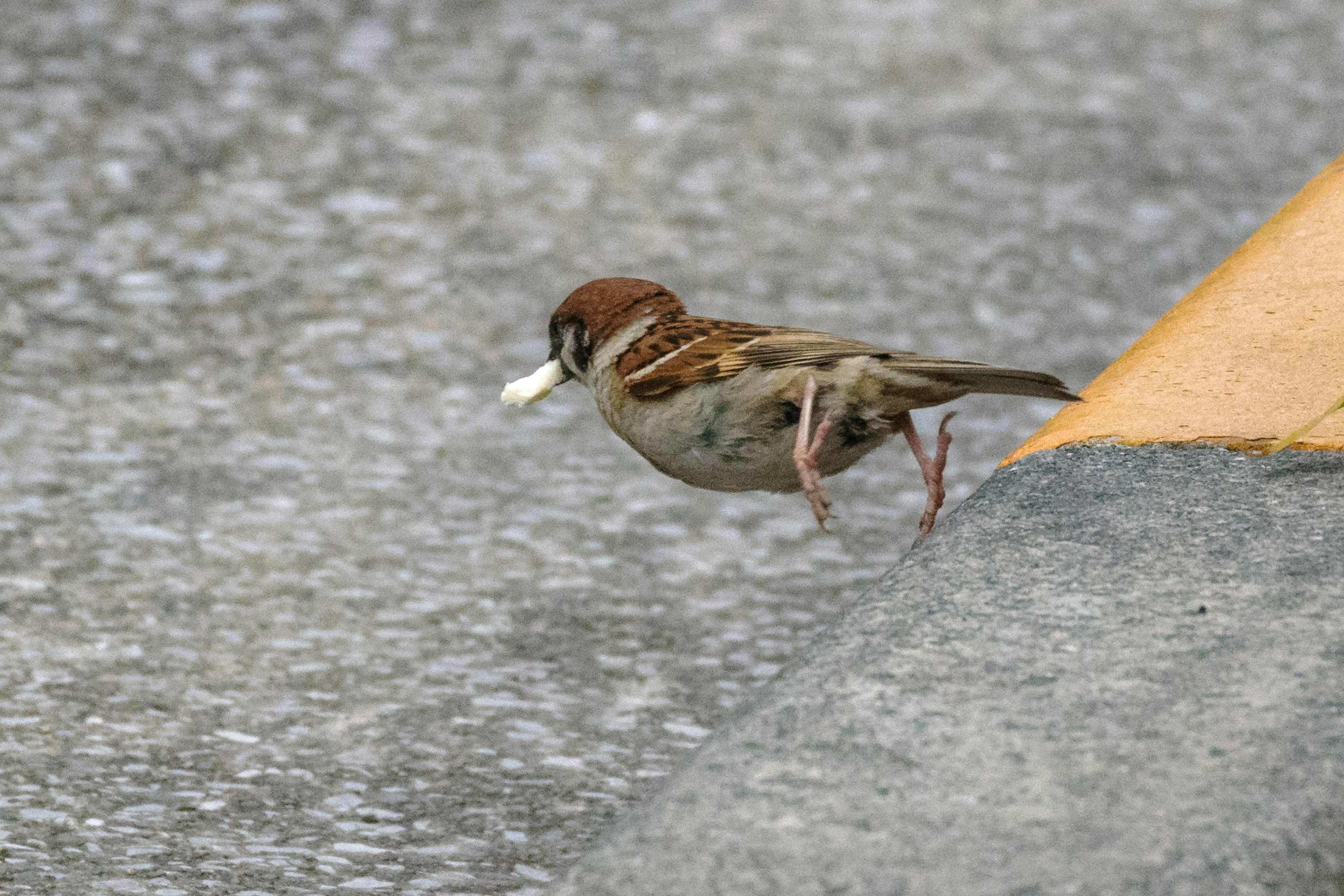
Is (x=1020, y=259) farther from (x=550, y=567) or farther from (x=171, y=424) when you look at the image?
(x=171, y=424)

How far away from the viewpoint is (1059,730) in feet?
8.09

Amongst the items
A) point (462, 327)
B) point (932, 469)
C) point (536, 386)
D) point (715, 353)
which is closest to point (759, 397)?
point (715, 353)

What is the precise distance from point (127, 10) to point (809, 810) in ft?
24.2

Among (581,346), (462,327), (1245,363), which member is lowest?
(462,327)

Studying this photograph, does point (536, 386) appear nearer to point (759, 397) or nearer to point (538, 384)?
point (538, 384)

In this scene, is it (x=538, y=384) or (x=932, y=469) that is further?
(x=538, y=384)

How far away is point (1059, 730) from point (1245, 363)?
4.46ft

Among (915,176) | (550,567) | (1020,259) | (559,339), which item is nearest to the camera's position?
(559,339)

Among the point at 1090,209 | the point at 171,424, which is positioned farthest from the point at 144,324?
the point at 1090,209

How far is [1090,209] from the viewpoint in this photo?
23.3ft

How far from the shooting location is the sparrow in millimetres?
3180

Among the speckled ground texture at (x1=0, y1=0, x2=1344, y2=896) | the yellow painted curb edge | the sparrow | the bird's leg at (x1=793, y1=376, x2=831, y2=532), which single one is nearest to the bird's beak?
the sparrow

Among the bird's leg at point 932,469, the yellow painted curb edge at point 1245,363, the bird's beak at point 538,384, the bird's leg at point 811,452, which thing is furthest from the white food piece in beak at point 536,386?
the yellow painted curb edge at point 1245,363

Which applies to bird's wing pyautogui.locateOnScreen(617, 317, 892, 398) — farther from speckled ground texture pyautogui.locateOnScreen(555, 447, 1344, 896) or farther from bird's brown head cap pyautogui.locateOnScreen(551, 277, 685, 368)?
speckled ground texture pyautogui.locateOnScreen(555, 447, 1344, 896)
